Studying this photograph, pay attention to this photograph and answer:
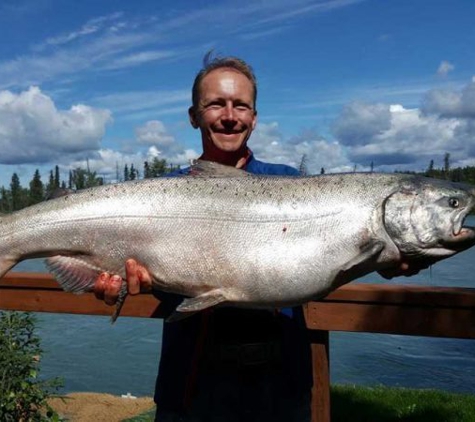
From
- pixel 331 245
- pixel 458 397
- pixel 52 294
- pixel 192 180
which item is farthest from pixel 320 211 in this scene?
pixel 458 397

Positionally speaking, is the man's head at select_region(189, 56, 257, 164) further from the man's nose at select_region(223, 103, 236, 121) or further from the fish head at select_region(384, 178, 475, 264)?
the fish head at select_region(384, 178, 475, 264)

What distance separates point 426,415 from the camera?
23.7 feet

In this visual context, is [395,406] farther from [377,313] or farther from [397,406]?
[377,313]

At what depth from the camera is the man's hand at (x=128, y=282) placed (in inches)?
129

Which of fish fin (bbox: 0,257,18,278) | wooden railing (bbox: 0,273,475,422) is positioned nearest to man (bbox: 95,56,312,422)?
fish fin (bbox: 0,257,18,278)

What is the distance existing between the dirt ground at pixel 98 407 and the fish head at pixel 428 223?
4.94m

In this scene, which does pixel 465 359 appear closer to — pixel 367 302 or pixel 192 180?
pixel 367 302

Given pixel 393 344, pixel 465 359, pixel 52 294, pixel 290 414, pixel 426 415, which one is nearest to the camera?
pixel 290 414

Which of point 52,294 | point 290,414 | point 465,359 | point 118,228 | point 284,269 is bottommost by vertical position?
point 465,359

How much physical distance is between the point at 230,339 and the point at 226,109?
1.34 metres

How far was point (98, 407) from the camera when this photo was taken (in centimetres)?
759

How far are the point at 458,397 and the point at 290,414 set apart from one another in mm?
5696

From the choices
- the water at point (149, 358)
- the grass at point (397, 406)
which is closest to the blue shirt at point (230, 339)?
the grass at point (397, 406)

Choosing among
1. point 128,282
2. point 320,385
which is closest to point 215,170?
point 128,282
